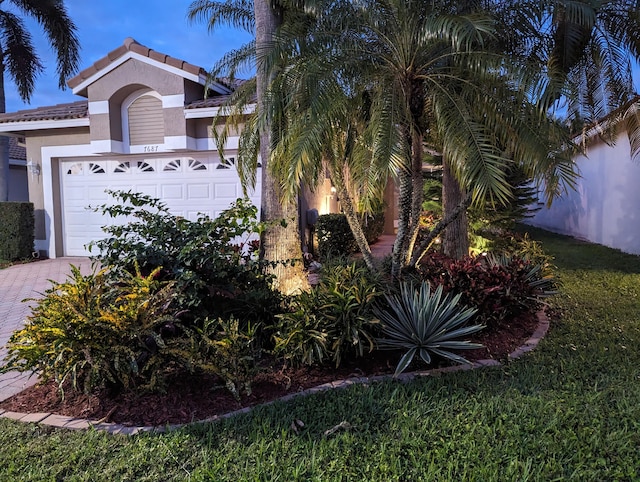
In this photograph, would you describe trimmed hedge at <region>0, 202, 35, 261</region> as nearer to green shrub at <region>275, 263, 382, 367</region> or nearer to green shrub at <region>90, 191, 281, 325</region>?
green shrub at <region>90, 191, 281, 325</region>

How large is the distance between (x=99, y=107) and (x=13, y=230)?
4083 mm

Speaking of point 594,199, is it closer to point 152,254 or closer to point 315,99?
point 315,99

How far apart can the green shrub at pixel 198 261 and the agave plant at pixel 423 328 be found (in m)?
1.33

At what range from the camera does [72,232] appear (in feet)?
40.7

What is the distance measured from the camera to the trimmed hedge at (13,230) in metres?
11.7

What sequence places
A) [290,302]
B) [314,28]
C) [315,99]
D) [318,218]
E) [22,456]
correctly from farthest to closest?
1. [318,218]
2. [314,28]
3. [290,302]
4. [315,99]
5. [22,456]

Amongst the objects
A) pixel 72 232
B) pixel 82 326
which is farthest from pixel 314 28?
pixel 72 232

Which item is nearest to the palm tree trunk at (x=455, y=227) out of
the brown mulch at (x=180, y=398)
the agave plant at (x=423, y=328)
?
the agave plant at (x=423, y=328)

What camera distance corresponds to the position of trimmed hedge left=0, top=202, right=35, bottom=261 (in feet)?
38.4

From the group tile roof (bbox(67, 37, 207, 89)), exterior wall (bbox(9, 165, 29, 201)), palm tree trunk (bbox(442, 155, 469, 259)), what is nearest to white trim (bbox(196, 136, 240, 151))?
tile roof (bbox(67, 37, 207, 89))

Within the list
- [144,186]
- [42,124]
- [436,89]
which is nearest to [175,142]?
[144,186]

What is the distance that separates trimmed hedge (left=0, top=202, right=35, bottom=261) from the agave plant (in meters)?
11.2

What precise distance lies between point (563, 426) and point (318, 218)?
26.7ft

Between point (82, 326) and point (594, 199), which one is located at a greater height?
point (594, 199)
